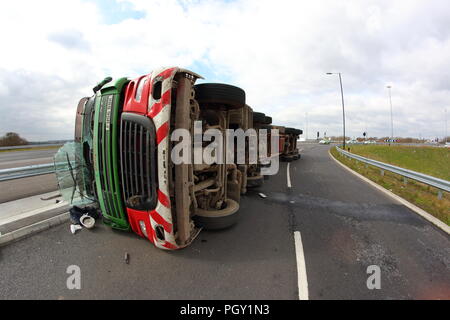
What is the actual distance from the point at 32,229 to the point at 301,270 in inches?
156

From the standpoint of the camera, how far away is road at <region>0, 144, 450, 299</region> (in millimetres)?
1931

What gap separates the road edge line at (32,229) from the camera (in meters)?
2.62

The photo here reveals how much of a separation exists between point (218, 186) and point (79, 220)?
240 cm

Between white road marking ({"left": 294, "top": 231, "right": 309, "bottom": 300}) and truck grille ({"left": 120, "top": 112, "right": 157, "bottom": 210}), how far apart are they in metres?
1.94

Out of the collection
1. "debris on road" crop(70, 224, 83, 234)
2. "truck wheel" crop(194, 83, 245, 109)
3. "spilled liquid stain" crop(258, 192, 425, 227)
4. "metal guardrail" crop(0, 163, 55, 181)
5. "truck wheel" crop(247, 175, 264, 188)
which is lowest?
"spilled liquid stain" crop(258, 192, 425, 227)

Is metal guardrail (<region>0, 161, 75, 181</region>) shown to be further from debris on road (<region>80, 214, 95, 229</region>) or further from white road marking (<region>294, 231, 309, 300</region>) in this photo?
white road marking (<region>294, 231, 309, 300</region>)

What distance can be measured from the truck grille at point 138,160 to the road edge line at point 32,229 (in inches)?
67.4

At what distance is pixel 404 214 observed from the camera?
12.8 ft

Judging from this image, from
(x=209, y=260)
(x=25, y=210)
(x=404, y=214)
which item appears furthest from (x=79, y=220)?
(x=404, y=214)

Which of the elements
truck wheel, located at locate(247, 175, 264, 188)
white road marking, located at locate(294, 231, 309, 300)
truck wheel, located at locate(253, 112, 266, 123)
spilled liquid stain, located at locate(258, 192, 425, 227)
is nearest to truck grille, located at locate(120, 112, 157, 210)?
white road marking, located at locate(294, 231, 309, 300)

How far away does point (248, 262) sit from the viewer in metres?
2.39

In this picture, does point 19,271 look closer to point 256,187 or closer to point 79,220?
point 79,220

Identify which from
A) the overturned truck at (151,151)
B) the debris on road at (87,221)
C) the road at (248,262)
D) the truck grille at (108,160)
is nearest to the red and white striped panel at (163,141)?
the overturned truck at (151,151)
